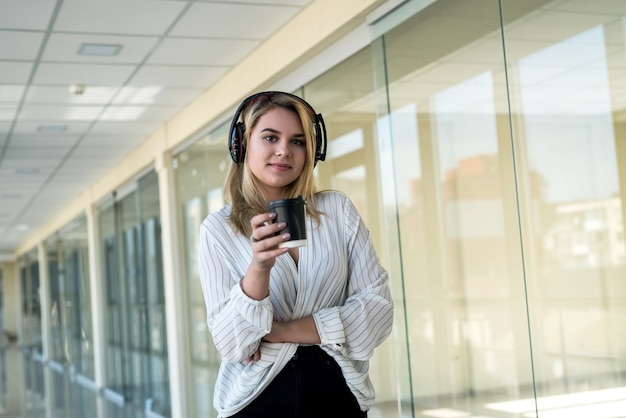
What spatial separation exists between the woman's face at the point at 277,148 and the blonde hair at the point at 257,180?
1 cm

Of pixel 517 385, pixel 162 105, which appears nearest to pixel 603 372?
pixel 517 385

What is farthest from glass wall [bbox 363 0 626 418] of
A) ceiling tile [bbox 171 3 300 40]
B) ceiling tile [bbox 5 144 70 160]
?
ceiling tile [bbox 5 144 70 160]

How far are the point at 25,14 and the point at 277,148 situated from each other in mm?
3899

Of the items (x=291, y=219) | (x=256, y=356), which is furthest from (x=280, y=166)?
(x=256, y=356)

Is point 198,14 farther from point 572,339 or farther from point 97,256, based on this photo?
point 97,256

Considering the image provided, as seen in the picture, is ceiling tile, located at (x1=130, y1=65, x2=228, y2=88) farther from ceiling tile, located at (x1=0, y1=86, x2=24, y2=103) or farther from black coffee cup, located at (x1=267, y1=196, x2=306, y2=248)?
black coffee cup, located at (x1=267, y1=196, x2=306, y2=248)

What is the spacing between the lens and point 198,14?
17.5ft

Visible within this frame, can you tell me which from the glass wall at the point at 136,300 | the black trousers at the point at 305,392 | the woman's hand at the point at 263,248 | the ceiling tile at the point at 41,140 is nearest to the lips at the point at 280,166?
the woman's hand at the point at 263,248

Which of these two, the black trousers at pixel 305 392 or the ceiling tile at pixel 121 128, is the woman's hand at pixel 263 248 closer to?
the black trousers at pixel 305 392

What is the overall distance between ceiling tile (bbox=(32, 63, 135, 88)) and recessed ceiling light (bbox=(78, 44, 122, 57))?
0.33 metres

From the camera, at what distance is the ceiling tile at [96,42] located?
5691 millimetres

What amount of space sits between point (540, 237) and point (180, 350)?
4701 mm

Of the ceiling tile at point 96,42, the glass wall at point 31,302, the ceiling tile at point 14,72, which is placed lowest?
the glass wall at point 31,302

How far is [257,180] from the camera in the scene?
1.82 meters
